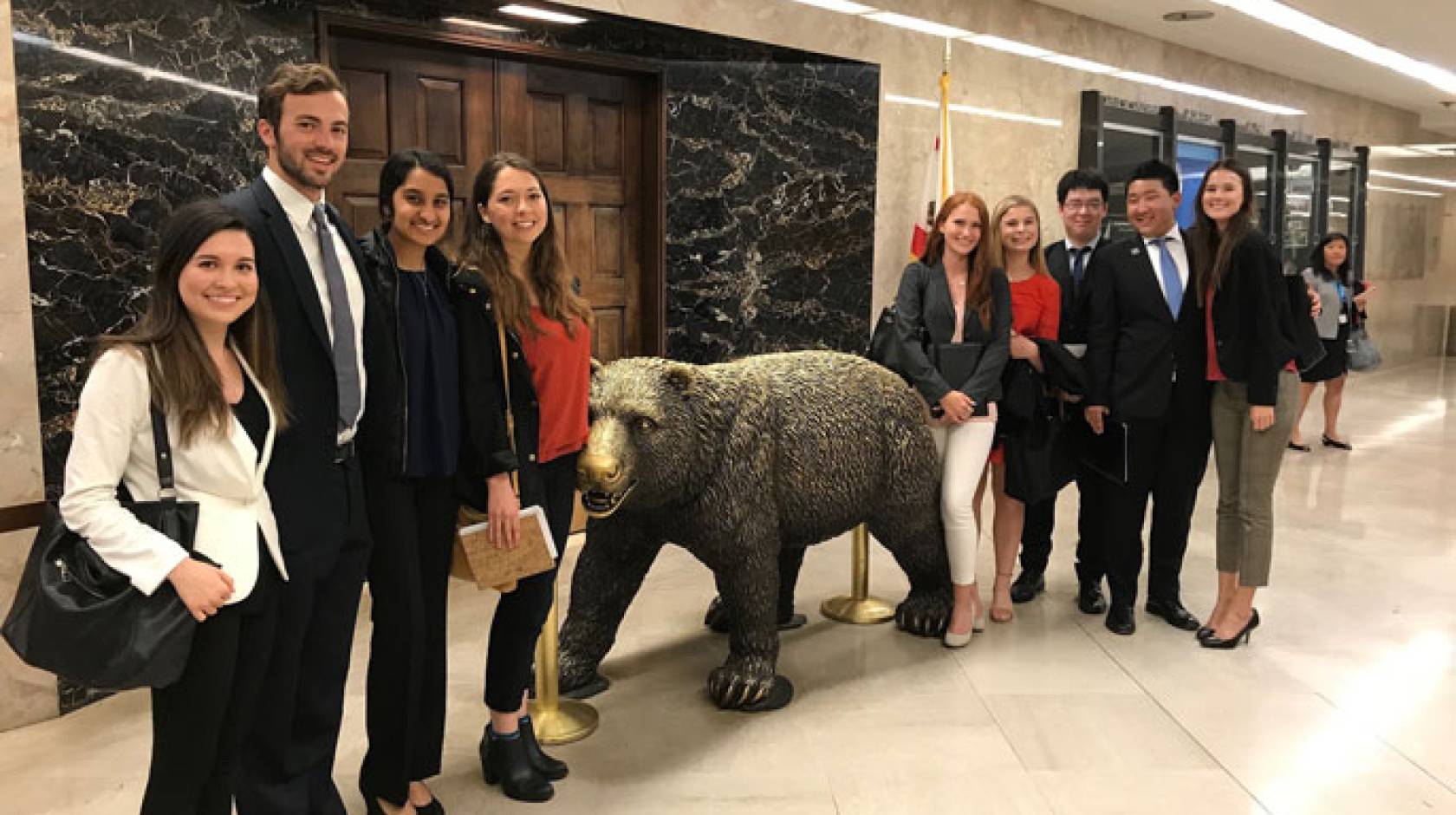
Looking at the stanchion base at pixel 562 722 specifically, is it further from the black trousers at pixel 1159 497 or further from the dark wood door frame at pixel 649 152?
the dark wood door frame at pixel 649 152

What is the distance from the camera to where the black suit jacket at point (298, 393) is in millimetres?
1962

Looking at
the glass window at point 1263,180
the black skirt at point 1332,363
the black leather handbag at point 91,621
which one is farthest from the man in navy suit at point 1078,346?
the glass window at point 1263,180

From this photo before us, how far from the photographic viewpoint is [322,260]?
207cm

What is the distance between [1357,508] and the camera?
587cm

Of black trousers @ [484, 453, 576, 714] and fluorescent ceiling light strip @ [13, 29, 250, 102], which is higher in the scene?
fluorescent ceiling light strip @ [13, 29, 250, 102]

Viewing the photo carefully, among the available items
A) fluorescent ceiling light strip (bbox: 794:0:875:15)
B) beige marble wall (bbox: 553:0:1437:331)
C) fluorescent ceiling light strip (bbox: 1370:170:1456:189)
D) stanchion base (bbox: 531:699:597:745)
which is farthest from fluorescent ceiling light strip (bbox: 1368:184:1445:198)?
stanchion base (bbox: 531:699:597:745)

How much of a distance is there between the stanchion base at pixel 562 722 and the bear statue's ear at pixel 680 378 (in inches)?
38.5

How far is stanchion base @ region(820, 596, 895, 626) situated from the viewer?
13.2 feet

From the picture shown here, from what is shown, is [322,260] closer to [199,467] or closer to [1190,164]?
[199,467]

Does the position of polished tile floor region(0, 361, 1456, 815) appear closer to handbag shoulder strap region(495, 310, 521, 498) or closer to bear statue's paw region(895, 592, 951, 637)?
bear statue's paw region(895, 592, 951, 637)

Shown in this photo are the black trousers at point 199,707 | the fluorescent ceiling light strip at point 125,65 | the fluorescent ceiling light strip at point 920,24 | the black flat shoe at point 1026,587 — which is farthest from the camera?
the fluorescent ceiling light strip at point 920,24

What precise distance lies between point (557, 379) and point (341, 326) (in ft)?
1.97

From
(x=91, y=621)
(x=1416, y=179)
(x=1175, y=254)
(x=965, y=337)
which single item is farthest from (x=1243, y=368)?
(x=1416, y=179)

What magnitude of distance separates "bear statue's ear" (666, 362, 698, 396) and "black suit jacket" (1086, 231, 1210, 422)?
1646 millimetres
